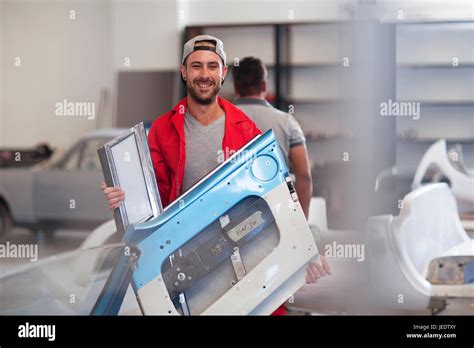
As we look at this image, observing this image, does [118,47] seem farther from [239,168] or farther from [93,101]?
[239,168]

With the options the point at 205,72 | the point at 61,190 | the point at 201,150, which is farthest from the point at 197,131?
the point at 61,190

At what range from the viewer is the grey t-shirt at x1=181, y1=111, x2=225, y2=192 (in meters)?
3.08

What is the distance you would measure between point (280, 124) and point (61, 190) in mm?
954

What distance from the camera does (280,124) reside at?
337cm

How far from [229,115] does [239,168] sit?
326 mm

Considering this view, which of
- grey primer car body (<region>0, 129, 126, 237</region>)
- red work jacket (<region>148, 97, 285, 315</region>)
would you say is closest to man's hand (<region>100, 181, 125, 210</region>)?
red work jacket (<region>148, 97, 285, 315</region>)

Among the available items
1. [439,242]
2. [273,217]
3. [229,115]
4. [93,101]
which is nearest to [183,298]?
[273,217]

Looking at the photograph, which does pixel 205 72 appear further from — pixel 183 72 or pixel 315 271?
pixel 315 271

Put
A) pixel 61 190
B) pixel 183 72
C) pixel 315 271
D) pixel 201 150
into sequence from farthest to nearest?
pixel 61 190 → pixel 183 72 → pixel 201 150 → pixel 315 271

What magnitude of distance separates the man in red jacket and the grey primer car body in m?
0.28

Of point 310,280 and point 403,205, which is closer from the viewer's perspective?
point 310,280

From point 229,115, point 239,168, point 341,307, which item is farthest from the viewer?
point 341,307

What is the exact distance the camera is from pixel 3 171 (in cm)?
357

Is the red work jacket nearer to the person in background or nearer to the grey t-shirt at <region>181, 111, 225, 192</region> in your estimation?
the grey t-shirt at <region>181, 111, 225, 192</region>
